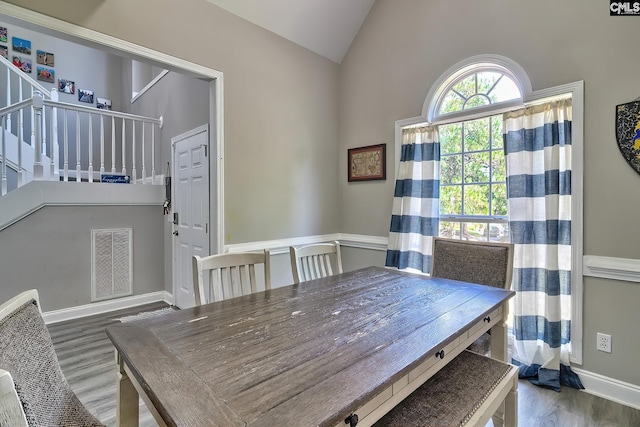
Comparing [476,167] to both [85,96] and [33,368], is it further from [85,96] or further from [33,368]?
[85,96]

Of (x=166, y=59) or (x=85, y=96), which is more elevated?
(x=85, y=96)

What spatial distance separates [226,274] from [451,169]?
2158 mm

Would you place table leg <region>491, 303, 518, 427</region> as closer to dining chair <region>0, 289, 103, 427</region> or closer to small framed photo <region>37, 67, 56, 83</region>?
dining chair <region>0, 289, 103, 427</region>

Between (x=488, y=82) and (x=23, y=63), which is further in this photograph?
(x=23, y=63)

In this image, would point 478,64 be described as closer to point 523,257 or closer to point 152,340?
point 523,257

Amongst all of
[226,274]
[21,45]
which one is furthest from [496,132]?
[21,45]

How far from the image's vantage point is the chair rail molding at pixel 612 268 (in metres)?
1.86

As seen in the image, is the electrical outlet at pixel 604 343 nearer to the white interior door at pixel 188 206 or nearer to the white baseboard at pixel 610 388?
the white baseboard at pixel 610 388

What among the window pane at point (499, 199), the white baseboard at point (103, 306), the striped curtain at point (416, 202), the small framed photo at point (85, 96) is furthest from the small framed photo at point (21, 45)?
the window pane at point (499, 199)

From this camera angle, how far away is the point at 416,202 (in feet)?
9.29

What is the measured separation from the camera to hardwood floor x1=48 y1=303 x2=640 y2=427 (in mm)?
1747

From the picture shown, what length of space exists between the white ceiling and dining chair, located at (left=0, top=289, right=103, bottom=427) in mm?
2505

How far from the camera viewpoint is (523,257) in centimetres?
223

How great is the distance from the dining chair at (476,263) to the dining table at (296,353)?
26cm
